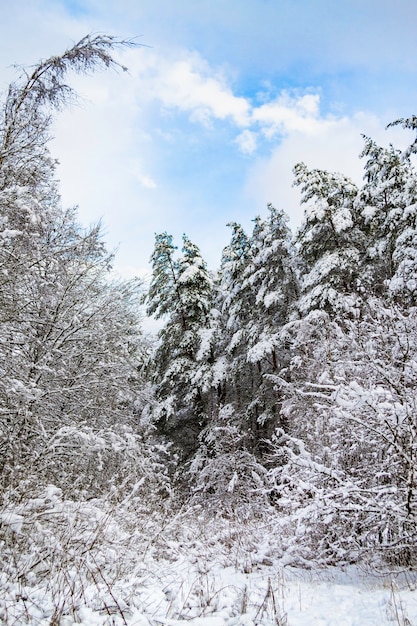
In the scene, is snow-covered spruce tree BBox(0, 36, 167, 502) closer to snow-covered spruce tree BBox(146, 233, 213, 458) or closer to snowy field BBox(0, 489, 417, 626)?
snowy field BBox(0, 489, 417, 626)

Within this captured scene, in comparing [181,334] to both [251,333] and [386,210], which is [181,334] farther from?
[386,210]

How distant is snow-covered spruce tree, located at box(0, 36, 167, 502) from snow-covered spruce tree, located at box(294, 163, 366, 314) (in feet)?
22.1

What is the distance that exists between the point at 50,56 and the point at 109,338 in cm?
660

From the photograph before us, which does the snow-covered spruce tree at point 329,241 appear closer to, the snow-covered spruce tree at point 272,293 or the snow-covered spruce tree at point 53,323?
the snow-covered spruce tree at point 272,293

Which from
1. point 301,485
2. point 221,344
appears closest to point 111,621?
point 301,485

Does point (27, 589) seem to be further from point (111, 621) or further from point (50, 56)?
point (50, 56)

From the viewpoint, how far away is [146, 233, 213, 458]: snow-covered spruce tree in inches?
696

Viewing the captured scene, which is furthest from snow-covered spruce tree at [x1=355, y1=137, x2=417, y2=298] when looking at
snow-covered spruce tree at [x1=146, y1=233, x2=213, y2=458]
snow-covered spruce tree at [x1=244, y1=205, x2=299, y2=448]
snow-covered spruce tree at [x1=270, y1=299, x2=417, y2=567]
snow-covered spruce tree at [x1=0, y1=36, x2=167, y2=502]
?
snow-covered spruce tree at [x1=0, y1=36, x2=167, y2=502]

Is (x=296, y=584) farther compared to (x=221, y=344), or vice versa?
(x=221, y=344)

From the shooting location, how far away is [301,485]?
4.94 meters

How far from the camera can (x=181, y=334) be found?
18438 mm

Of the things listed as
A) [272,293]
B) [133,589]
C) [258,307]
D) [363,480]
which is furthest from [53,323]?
[258,307]

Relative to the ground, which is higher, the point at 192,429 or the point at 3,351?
the point at 3,351

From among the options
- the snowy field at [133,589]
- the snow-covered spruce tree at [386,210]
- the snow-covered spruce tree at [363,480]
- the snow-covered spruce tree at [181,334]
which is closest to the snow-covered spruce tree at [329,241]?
the snow-covered spruce tree at [386,210]
